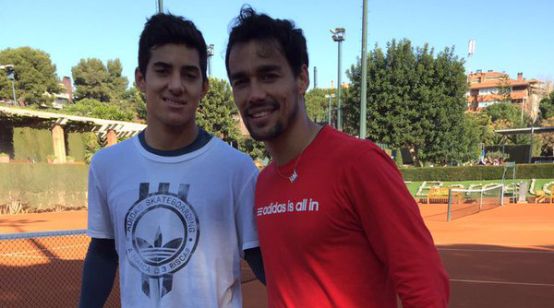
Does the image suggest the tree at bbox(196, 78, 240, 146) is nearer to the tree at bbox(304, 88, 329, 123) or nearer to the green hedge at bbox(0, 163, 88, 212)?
the green hedge at bbox(0, 163, 88, 212)

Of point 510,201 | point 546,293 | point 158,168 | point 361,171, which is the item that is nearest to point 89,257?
point 158,168

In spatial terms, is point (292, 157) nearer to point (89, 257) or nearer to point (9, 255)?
point (89, 257)

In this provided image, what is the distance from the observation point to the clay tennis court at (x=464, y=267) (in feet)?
21.3

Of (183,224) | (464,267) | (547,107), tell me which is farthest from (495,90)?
(183,224)

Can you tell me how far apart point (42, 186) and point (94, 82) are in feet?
185

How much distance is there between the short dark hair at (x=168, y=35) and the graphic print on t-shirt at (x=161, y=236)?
53 cm

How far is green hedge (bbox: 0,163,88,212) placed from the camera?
19.3 metres

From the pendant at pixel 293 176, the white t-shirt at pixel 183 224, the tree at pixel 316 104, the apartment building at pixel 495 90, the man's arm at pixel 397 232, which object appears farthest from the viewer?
the apartment building at pixel 495 90

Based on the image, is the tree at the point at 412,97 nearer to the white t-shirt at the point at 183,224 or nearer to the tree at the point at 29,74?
the white t-shirt at the point at 183,224

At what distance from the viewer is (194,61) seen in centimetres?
187

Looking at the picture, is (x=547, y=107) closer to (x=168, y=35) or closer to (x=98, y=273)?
(x=168, y=35)

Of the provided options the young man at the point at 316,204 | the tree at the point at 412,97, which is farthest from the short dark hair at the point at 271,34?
the tree at the point at 412,97

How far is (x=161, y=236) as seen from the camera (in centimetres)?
173

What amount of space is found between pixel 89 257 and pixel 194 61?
94 centimetres
